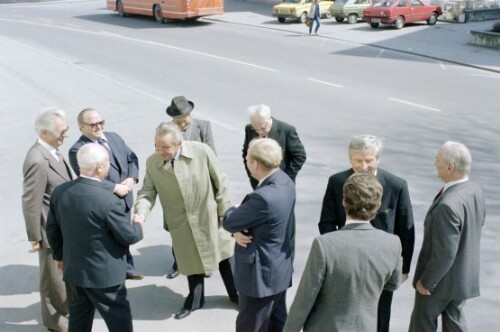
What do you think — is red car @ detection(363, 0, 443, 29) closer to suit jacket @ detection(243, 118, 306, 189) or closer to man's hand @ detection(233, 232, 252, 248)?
suit jacket @ detection(243, 118, 306, 189)

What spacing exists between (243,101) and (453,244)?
34.4ft

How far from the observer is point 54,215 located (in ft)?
14.6

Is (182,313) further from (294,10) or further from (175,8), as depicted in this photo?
(294,10)

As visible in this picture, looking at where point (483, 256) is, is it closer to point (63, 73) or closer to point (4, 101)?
point (4, 101)

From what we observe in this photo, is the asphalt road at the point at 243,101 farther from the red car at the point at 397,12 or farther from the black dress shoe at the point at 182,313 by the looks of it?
the red car at the point at 397,12

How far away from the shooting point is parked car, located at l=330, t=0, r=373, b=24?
3027cm

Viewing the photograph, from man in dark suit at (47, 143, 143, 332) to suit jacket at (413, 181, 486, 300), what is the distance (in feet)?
7.10

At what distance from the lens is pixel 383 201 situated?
14.6 ft

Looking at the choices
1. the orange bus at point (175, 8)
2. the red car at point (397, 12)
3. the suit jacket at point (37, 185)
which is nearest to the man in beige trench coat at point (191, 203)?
the suit jacket at point (37, 185)

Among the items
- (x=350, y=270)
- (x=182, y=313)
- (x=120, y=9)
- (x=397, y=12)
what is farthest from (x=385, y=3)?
(x=350, y=270)

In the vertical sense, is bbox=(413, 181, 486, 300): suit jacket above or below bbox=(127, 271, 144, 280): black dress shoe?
above

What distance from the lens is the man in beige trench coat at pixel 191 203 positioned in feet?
17.0

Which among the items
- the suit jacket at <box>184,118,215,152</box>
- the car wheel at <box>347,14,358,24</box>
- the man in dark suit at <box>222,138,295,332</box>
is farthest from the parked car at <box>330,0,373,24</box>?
the man in dark suit at <box>222,138,295,332</box>

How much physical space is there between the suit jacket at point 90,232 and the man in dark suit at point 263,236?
823 mm
